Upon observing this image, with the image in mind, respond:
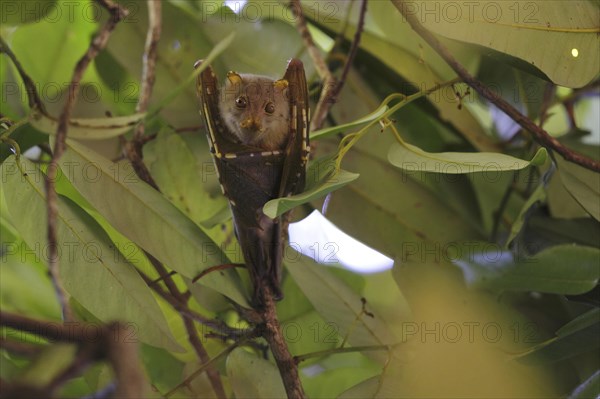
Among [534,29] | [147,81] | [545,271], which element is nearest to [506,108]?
[534,29]

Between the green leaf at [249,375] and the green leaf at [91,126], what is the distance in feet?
1.25

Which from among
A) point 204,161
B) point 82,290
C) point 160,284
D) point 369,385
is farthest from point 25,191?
point 369,385

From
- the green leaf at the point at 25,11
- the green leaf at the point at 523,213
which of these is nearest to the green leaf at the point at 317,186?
the green leaf at the point at 523,213

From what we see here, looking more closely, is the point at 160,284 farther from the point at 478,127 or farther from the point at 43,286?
the point at 478,127

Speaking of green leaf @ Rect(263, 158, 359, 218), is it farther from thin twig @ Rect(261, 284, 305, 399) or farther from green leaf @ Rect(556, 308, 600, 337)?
green leaf @ Rect(556, 308, 600, 337)

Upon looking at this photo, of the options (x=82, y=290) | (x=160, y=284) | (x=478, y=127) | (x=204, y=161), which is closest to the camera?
(x=82, y=290)

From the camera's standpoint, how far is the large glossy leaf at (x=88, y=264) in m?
1.02

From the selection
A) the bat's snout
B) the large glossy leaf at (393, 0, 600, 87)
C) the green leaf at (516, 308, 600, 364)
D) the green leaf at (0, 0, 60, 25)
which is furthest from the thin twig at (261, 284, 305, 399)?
the green leaf at (0, 0, 60, 25)

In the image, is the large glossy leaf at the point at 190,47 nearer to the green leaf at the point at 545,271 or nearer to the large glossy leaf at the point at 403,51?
the large glossy leaf at the point at 403,51

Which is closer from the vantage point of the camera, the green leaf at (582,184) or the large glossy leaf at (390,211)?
the green leaf at (582,184)

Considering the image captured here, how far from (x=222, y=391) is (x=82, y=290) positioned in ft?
1.14

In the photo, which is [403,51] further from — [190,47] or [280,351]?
[280,351]

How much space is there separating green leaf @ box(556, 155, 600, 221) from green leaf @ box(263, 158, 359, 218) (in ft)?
1.35

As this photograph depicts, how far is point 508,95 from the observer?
1.53m
